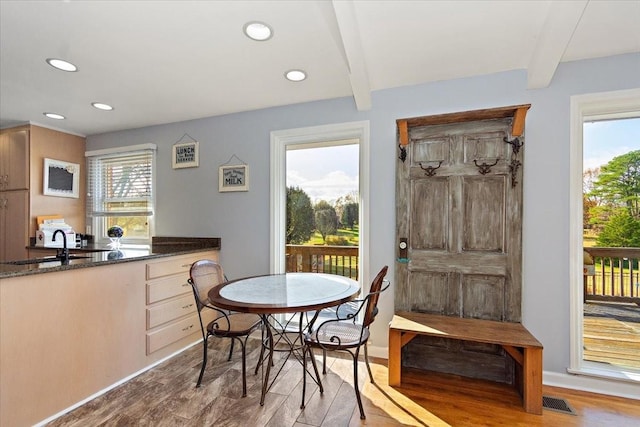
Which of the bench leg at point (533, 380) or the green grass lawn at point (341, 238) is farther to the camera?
the green grass lawn at point (341, 238)

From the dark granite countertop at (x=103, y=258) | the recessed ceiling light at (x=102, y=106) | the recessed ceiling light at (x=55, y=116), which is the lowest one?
the dark granite countertop at (x=103, y=258)

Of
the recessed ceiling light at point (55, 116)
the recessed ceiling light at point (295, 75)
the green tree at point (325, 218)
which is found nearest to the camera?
the recessed ceiling light at point (295, 75)

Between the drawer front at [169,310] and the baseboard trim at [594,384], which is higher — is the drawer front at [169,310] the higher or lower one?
the higher one

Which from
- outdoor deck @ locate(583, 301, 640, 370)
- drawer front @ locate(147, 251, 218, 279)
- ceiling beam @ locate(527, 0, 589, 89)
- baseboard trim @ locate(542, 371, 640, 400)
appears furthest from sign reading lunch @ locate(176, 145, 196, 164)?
outdoor deck @ locate(583, 301, 640, 370)

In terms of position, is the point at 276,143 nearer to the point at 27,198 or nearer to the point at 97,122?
the point at 97,122

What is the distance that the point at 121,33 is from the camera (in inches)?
76.5

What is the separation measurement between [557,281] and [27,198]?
543cm

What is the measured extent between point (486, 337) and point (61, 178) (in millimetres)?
4909

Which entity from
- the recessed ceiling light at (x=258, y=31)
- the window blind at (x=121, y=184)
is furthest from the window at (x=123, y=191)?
the recessed ceiling light at (x=258, y=31)

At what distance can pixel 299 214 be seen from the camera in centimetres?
322

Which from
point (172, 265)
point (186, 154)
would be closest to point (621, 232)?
point (172, 265)

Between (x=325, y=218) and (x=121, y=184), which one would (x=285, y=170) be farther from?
(x=121, y=184)

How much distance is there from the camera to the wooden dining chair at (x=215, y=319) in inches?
82.5

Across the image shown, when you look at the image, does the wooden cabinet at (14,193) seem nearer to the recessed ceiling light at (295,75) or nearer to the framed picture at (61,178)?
the framed picture at (61,178)
